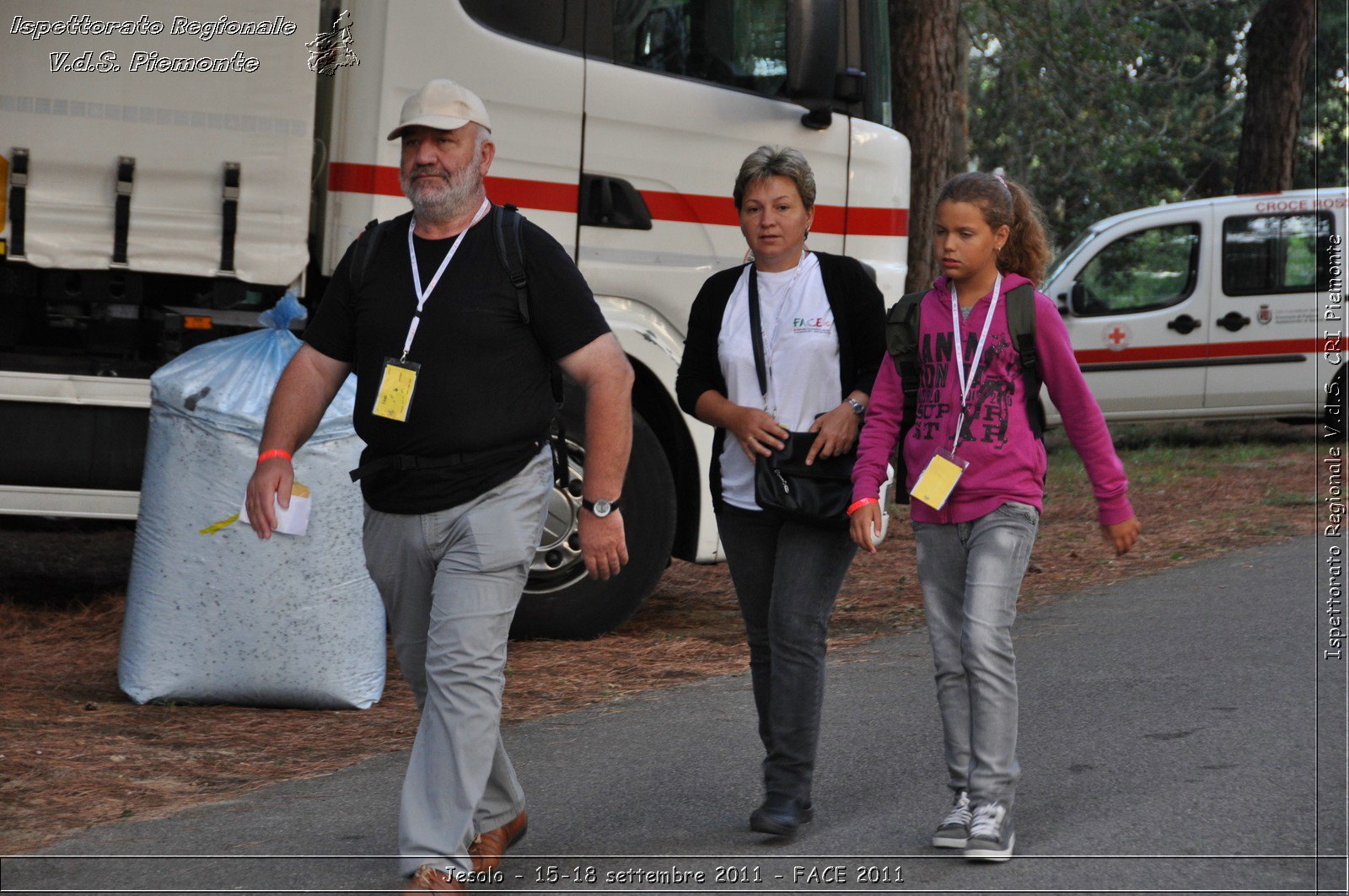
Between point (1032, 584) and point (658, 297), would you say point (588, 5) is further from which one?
point (1032, 584)

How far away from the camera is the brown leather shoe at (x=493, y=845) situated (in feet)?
12.2

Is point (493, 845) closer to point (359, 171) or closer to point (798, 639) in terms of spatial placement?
point (798, 639)

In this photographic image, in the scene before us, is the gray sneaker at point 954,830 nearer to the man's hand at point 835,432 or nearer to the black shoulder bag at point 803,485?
the black shoulder bag at point 803,485

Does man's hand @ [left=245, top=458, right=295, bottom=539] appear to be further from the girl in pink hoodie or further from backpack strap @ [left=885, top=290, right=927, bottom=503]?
backpack strap @ [left=885, top=290, right=927, bottom=503]

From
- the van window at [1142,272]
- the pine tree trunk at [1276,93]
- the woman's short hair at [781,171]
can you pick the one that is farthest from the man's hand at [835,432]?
the pine tree trunk at [1276,93]

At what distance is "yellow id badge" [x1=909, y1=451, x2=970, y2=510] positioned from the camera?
3.86 m

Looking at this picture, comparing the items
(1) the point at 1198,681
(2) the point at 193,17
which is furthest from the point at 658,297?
(1) the point at 1198,681

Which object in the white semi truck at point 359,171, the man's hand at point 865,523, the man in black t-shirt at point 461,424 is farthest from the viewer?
the white semi truck at point 359,171

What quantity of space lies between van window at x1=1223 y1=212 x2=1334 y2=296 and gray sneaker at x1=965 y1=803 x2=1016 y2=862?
37.5 ft

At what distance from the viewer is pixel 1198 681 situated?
5.75 metres

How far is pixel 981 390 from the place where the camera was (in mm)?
3955

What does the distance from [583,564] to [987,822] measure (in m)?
2.83

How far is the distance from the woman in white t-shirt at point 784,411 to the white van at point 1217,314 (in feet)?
33.6

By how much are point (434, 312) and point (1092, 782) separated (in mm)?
2394
